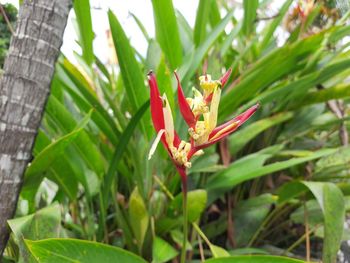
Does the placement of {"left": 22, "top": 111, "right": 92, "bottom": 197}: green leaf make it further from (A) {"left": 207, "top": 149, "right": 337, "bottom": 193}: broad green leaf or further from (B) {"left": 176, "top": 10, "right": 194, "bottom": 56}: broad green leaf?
(B) {"left": 176, "top": 10, "right": 194, "bottom": 56}: broad green leaf

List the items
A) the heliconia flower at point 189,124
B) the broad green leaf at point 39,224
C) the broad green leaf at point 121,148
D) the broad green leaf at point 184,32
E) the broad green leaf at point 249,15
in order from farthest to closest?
the broad green leaf at point 184,32, the broad green leaf at point 249,15, the broad green leaf at point 121,148, the broad green leaf at point 39,224, the heliconia flower at point 189,124

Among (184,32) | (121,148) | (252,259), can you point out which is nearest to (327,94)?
(184,32)

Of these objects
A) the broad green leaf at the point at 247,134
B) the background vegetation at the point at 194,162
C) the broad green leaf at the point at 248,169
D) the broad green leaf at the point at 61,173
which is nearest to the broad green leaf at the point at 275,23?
the background vegetation at the point at 194,162

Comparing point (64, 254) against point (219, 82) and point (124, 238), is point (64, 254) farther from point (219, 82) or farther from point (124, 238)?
point (124, 238)

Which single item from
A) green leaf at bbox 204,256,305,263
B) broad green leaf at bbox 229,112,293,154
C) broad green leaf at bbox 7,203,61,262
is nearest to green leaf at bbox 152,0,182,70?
broad green leaf at bbox 229,112,293,154

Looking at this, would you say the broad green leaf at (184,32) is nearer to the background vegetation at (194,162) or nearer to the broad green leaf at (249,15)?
the background vegetation at (194,162)

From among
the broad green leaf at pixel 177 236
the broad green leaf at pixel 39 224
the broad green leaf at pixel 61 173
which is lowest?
the broad green leaf at pixel 177 236

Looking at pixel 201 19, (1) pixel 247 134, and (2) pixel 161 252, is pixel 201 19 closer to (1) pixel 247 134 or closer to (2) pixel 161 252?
(1) pixel 247 134
